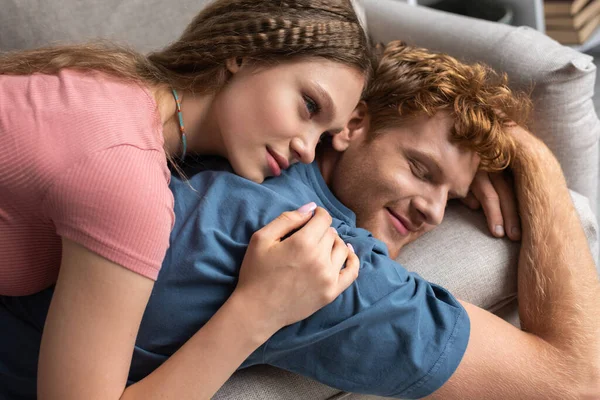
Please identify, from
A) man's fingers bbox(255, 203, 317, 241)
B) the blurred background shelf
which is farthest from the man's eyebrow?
the blurred background shelf

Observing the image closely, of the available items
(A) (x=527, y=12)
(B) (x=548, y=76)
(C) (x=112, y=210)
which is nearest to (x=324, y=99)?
(C) (x=112, y=210)

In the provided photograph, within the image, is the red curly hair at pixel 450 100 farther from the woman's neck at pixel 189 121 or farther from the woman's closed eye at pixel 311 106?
the woman's neck at pixel 189 121

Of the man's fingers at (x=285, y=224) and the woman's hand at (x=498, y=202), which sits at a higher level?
the man's fingers at (x=285, y=224)

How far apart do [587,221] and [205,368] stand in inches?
38.6

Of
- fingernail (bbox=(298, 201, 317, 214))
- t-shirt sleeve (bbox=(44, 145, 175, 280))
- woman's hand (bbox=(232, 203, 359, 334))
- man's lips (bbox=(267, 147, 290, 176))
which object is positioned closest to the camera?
t-shirt sleeve (bbox=(44, 145, 175, 280))

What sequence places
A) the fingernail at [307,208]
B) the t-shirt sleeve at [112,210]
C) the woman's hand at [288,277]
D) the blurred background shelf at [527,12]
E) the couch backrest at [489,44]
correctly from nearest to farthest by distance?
1. the t-shirt sleeve at [112,210]
2. the woman's hand at [288,277]
3. the fingernail at [307,208]
4. the couch backrest at [489,44]
5. the blurred background shelf at [527,12]

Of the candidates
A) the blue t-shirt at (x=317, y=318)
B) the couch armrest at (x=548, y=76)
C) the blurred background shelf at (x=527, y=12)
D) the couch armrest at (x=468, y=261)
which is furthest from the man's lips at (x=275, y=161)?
the blurred background shelf at (x=527, y=12)

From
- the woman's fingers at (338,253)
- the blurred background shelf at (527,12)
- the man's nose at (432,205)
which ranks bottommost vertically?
the blurred background shelf at (527,12)

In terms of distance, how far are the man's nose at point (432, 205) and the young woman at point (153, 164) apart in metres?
0.23

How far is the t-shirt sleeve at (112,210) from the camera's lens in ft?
2.56

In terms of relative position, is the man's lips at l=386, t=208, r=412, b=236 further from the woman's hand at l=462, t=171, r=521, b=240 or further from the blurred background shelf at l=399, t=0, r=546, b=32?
the blurred background shelf at l=399, t=0, r=546, b=32

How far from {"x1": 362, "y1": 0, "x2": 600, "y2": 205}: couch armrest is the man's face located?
321mm

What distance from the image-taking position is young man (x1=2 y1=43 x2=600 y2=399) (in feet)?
3.02

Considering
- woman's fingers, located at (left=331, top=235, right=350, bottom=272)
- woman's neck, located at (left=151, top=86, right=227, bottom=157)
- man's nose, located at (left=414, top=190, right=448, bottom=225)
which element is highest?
woman's neck, located at (left=151, top=86, right=227, bottom=157)
